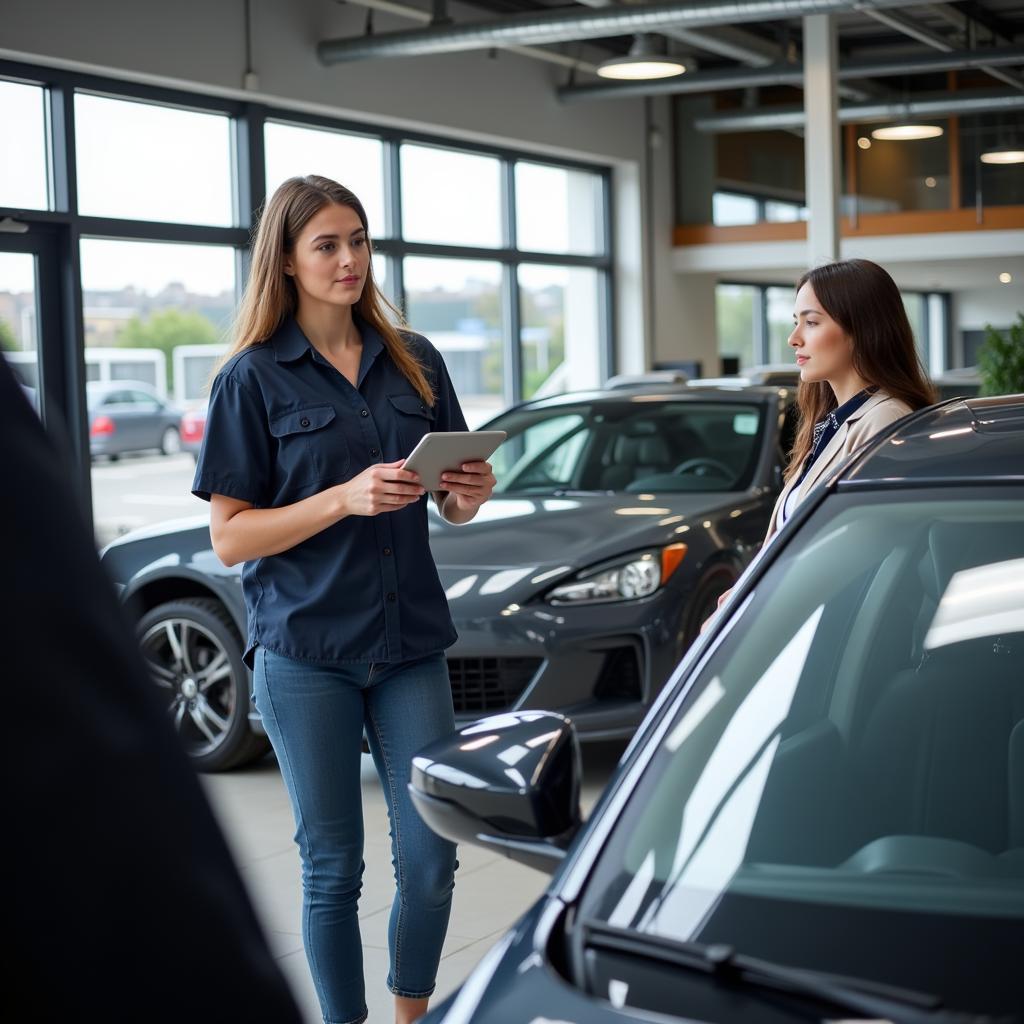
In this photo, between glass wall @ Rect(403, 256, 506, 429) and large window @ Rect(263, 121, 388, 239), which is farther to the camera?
glass wall @ Rect(403, 256, 506, 429)

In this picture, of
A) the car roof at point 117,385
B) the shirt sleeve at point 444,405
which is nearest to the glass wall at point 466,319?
the car roof at point 117,385

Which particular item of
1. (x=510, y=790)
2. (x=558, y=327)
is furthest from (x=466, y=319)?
(x=510, y=790)

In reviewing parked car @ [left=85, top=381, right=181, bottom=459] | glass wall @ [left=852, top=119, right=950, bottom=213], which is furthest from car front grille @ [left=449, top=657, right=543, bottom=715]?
glass wall @ [left=852, top=119, right=950, bottom=213]

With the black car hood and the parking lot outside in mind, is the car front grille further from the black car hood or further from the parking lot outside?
the parking lot outside

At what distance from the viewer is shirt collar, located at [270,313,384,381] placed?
107 inches

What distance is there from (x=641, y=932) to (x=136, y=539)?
15.0ft

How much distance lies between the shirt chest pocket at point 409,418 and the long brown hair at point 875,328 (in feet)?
2.56

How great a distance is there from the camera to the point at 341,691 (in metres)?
2.69

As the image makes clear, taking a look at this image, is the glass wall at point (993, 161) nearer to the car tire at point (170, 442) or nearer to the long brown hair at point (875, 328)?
the car tire at point (170, 442)

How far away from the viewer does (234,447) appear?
2.66m

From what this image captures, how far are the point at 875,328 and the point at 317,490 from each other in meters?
1.19

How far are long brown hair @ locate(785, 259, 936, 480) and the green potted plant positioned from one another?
6236mm

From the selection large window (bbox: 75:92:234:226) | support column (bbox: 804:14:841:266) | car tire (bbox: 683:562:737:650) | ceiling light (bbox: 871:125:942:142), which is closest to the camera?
car tire (bbox: 683:562:737:650)

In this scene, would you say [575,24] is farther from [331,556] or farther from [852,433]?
[331,556]
